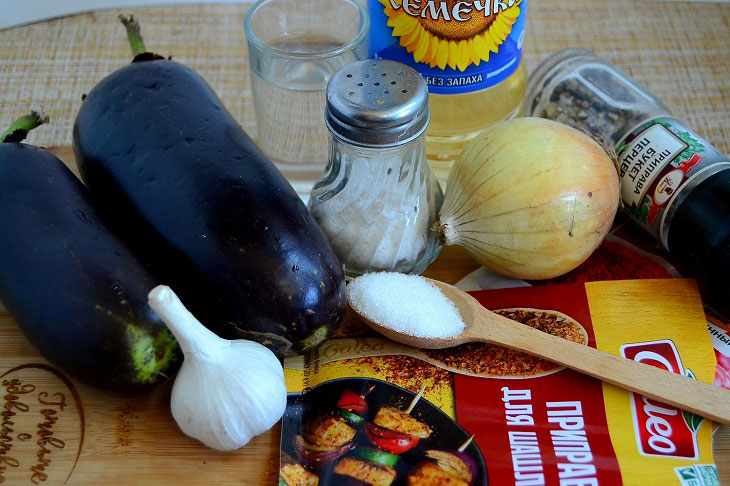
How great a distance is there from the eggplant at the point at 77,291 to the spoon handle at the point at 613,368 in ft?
1.08

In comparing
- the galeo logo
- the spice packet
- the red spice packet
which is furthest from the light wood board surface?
the galeo logo

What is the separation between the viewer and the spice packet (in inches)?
28.1

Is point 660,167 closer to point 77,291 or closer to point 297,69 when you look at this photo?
point 297,69

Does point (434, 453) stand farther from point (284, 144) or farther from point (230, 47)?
point (230, 47)

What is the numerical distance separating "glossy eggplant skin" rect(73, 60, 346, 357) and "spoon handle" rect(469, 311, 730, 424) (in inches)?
6.6

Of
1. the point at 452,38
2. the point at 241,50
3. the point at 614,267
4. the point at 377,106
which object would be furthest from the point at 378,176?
the point at 241,50

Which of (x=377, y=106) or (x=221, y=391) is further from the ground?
(x=377, y=106)

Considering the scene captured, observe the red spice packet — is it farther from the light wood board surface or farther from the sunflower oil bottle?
the sunflower oil bottle

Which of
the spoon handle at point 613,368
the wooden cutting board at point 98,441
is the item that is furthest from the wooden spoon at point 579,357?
the wooden cutting board at point 98,441

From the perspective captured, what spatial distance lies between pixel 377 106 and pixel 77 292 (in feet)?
1.09

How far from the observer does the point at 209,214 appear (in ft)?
2.44

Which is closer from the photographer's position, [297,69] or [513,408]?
[513,408]

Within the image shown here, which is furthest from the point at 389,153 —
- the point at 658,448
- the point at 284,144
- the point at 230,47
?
the point at 230,47

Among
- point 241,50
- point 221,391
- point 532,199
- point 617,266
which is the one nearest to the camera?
point 221,391
